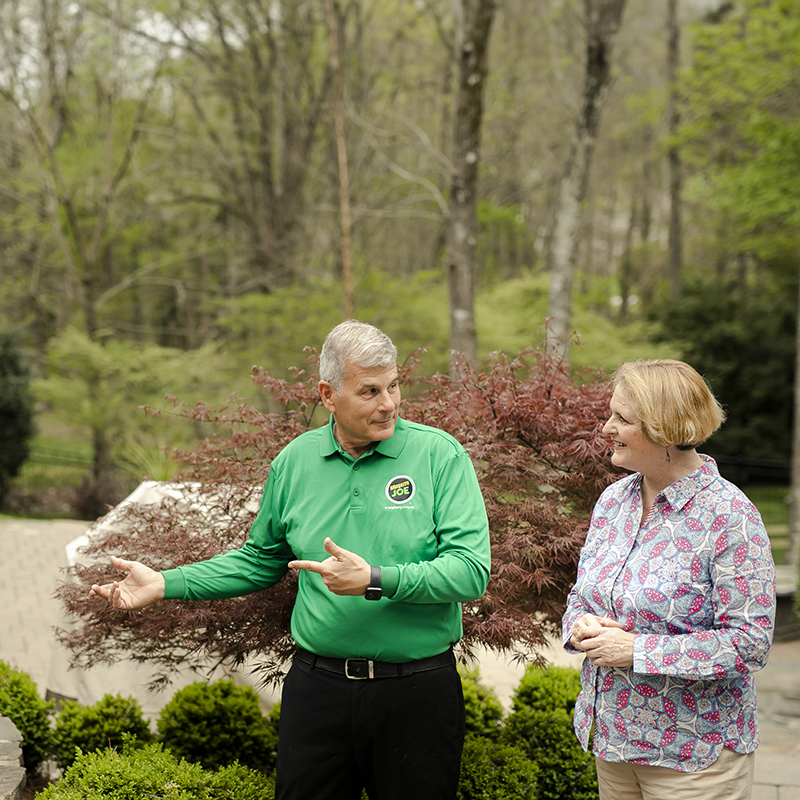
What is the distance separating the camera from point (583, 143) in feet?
33.0

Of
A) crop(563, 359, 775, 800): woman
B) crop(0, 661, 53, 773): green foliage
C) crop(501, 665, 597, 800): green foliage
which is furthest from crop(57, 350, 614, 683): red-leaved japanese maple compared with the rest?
crop(563, 359, 775, 800): woman

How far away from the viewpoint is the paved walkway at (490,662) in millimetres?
4555

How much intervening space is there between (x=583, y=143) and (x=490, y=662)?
260 inches

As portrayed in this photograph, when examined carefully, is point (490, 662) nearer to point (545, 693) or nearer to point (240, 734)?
point (545, 693)

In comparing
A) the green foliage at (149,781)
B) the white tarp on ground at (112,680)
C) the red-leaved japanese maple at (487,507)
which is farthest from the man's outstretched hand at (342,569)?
the white tarp on ground at (112,680)

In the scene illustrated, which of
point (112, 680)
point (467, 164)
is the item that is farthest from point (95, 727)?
point (467, 164)

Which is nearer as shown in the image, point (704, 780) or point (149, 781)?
point (704, 780)

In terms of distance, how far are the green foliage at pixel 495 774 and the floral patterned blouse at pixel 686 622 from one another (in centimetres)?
129

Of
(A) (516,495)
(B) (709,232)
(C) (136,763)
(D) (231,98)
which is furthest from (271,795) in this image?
(B) (709,232)

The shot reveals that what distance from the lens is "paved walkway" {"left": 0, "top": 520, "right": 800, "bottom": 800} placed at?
4555 mm

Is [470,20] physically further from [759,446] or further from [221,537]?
[759,446]

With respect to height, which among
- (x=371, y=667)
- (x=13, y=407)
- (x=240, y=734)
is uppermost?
(x=371, y=667)

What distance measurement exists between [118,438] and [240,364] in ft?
8.60

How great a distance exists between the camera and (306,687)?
88.7 inches
